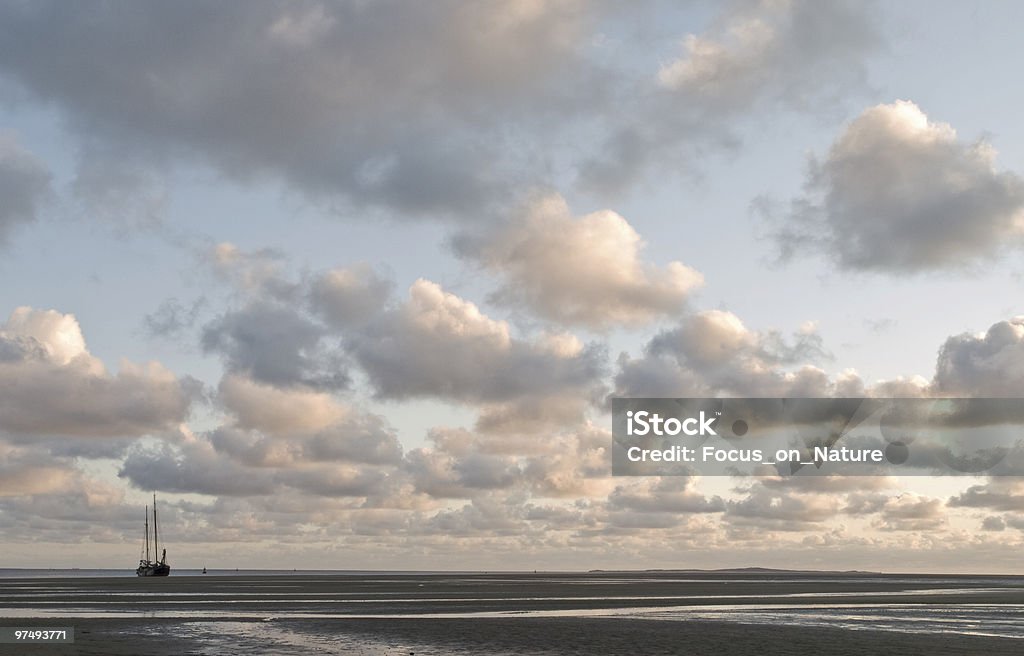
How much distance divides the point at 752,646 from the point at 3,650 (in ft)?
128

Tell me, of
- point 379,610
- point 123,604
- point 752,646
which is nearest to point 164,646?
point 752,646

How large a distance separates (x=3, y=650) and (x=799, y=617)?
2228 inches

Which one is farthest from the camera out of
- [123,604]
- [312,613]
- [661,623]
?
[123,604]

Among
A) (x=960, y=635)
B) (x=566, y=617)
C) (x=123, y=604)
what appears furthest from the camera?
(x=123, y=604)

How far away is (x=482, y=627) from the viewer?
65.7m

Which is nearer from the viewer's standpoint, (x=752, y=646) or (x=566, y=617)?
(x=752, y=646)

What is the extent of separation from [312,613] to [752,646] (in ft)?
141

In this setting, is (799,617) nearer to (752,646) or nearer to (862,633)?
(862,633)

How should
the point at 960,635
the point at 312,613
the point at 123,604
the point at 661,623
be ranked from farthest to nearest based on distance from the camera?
the point at 123,604
the point at 312,613
the point at 661,623
the point at 960,635

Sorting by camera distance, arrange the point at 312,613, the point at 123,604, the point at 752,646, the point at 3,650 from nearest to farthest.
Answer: the point at 3,650 < the point at 752,646 < the point at 312,613 < the point at 123,604

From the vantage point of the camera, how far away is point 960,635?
2375 inches

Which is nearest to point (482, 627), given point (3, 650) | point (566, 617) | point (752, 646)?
point (566, 617)

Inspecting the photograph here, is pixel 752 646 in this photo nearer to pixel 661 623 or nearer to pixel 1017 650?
pixel 1017 650

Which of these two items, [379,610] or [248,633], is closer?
[248,633]
